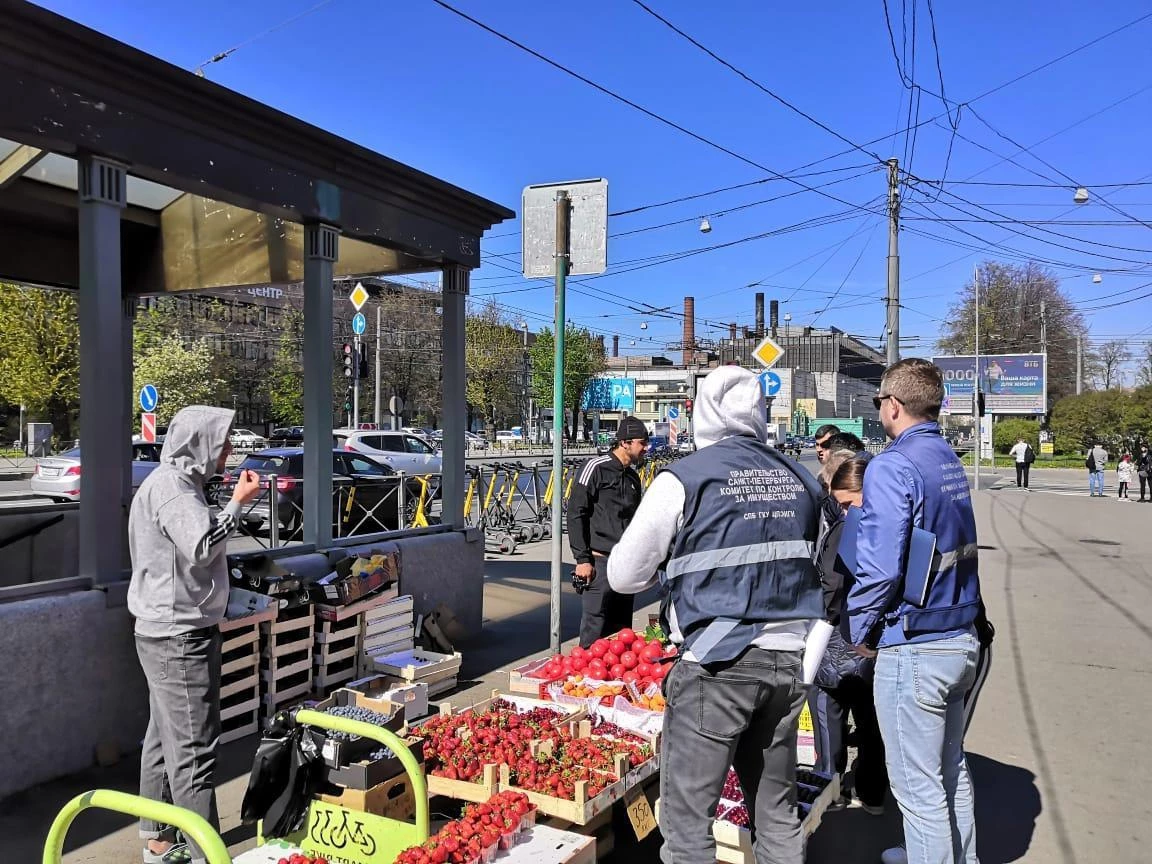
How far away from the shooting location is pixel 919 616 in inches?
116

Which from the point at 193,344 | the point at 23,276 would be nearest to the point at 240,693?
the point at 23,276

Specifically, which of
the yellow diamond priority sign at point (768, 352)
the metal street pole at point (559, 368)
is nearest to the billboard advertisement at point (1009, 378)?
the yellow diamond priority sign at point (768, 352)

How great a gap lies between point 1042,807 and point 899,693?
2.34 metres

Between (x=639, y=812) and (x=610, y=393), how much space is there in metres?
68.7

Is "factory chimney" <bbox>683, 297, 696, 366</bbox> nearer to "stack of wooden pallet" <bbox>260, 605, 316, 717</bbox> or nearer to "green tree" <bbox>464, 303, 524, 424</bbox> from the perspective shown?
"green tree" <bbox>464, 303, 524, 424</bbox>

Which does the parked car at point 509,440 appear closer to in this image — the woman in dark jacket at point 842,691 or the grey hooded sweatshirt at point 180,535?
the woman in dark jacket at point 842,691

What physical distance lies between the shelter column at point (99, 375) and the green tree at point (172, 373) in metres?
36.1

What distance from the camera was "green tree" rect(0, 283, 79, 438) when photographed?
25891 millimetres

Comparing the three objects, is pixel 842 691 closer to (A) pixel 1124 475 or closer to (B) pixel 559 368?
(B) pixel 559 368

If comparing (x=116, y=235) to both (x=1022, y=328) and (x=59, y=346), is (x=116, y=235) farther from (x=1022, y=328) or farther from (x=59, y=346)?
(x=1022, y=328)

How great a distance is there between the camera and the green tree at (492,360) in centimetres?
6012

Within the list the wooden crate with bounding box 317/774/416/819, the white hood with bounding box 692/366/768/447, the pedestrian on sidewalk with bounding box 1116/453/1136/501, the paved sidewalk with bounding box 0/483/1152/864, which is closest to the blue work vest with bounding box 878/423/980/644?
the white hood with bounding box 692/366/768/447

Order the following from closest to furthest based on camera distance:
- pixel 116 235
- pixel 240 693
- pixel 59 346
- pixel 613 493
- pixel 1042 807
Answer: pixel 1042 807 < pixel 116 235 < pixel 240 693 < pixel 613 493 < pixel 59 346

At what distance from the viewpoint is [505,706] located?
179 inches
